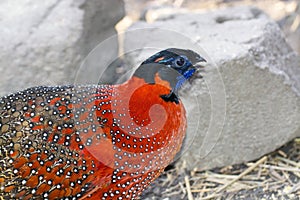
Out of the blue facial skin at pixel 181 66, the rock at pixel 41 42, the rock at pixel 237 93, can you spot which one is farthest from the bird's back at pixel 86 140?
the rock at pixel 41 42

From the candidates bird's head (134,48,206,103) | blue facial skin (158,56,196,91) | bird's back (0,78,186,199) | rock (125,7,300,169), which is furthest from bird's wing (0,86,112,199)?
rock (125,7,300,169)

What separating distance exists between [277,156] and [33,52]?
1.90 m

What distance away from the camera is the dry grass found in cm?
384

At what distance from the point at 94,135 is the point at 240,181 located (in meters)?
1.44

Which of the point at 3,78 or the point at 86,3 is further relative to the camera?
the point at 86,3

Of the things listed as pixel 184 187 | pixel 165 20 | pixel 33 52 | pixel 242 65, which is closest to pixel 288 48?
pixel 242 65

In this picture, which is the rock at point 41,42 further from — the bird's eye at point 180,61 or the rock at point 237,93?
the bird's eye at point 180,61

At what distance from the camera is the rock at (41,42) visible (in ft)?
13.4

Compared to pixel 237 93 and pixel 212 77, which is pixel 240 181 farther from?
pixel 212 77

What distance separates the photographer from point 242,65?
12.5 ft

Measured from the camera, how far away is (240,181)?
3.96m

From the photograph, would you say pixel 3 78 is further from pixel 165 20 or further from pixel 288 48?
pixel 288 48

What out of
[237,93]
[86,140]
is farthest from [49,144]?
[237,93]

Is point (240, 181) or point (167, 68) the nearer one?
point (167, 68)
